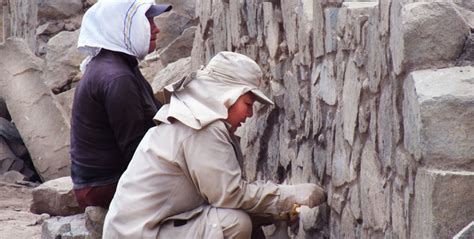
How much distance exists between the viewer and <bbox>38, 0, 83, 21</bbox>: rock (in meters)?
13.2

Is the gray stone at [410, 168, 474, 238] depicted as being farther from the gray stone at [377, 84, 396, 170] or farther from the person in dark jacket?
the person in dark jacket

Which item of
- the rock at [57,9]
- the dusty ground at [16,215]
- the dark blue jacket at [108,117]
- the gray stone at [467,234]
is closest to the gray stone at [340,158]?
the dark blue jacket at [108,117]

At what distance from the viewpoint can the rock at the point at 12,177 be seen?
28.5ft

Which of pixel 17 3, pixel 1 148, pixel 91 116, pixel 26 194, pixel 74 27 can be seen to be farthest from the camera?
pixel 74 27

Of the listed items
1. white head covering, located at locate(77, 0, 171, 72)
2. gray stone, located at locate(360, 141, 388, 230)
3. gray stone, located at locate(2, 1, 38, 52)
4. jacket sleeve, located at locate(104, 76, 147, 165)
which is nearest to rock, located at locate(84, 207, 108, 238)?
jacket sleeve, located at locate(104, 76, 147, 165)

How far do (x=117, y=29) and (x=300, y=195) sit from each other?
4.70 ft

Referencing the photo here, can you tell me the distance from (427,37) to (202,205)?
1249 millimetres

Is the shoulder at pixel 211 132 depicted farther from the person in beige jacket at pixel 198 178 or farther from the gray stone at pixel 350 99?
the gray stone at pixel 350 99

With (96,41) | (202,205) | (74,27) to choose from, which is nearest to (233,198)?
(202,205)

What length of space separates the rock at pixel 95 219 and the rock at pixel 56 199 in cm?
81

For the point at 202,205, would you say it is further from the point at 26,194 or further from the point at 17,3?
the point at 17,3

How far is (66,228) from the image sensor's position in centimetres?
479

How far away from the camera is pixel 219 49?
593cm

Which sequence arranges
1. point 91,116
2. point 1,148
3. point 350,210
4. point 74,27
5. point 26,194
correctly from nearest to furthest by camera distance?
point 350,210
point 91,116
point 26,194
point 1,148
point 74,27
